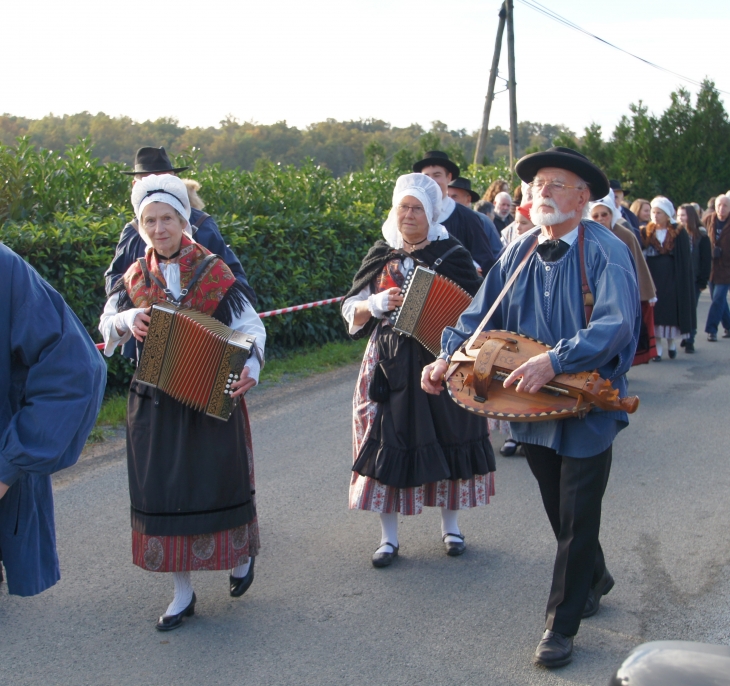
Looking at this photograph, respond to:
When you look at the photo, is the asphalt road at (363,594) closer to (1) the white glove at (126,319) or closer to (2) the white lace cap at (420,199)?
(1) the white glove at (126,319)

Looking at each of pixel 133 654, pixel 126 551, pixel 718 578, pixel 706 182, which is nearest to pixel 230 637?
pixel 133 654

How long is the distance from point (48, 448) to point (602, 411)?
2079 millimetres

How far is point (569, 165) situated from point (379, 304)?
142 centimetres

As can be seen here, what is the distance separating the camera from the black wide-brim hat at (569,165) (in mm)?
3408

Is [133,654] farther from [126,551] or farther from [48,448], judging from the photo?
[48,448]

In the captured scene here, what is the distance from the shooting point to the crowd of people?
252cm

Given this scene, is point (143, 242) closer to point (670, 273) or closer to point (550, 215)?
point (550, 215)

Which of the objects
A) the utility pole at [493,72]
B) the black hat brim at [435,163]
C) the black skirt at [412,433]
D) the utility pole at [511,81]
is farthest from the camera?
the utility pole at [493,72]

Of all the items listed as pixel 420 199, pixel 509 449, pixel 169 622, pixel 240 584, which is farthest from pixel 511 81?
pixel 169 622

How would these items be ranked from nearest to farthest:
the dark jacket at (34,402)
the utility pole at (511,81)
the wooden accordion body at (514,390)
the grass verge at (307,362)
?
1. the dark jacket at (34,402)
2. the wooden accordion body at (514,390)
3. the grass verge at (307,362)
4. the utility pole at (511,81)

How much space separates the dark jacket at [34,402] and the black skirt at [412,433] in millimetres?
2114

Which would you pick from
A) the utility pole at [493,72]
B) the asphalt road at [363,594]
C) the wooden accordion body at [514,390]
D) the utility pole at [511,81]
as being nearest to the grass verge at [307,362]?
the asphalt road at [363,594]

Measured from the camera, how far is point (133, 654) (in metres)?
3.62

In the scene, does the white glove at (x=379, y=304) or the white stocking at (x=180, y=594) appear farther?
the white glove at (x=379, y=304)
